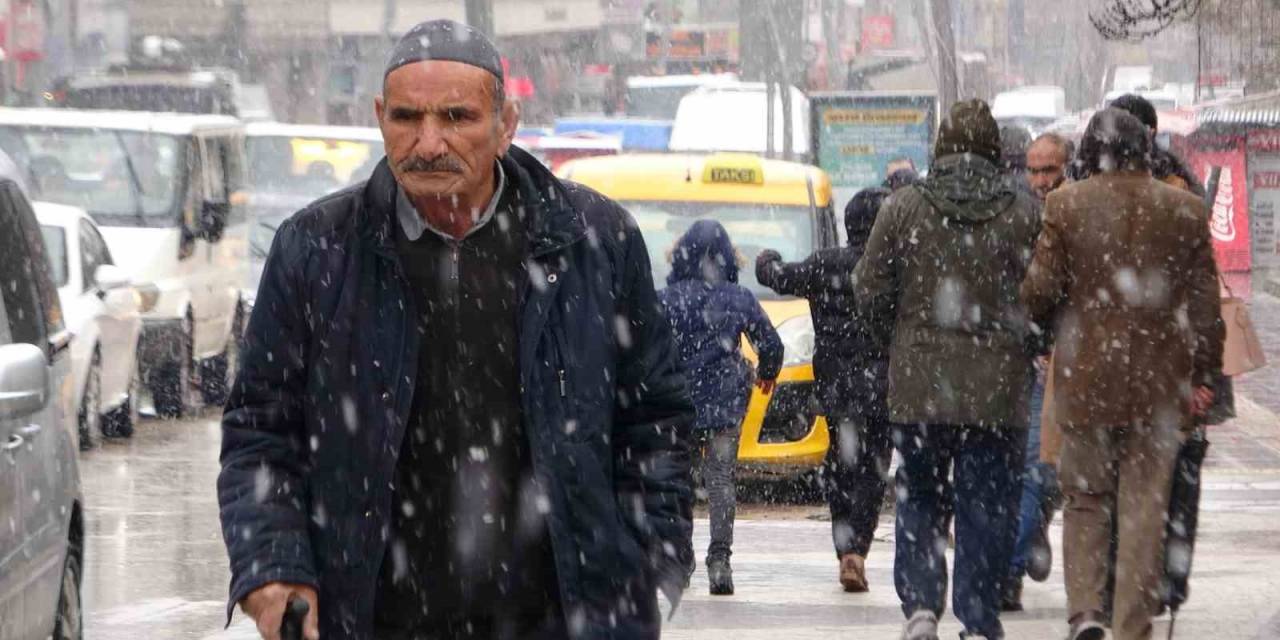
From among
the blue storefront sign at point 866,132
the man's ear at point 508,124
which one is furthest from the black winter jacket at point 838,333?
the blue storefront sign at point 866,132

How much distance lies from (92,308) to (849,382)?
19.3 feet

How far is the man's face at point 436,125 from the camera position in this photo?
3.79 m

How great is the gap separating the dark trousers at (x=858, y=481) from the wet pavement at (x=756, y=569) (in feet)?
0.77

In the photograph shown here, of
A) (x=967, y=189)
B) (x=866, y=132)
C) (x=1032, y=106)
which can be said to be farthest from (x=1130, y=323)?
(x=1032, y=106)

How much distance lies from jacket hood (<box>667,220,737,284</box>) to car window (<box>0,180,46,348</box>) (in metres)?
2.97

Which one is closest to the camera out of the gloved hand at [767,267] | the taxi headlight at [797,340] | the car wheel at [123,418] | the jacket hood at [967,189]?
the jacket hood at [967,189]

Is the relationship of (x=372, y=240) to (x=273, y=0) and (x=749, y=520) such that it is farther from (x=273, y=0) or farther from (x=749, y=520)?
(x=273, y=0)

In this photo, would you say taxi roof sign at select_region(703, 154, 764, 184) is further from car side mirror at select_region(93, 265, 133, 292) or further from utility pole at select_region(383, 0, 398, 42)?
utility pole at select_region(383, 0, 398, 42)

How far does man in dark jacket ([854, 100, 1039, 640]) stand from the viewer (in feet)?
24.6

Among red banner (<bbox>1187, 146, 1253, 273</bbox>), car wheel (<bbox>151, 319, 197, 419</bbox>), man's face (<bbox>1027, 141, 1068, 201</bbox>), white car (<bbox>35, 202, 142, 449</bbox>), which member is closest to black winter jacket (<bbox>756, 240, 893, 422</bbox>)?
man's face (<bbox>1027, 141, 1068, 201</bbox>)

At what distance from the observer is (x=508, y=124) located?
3.95m

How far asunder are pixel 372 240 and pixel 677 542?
0.68 meters

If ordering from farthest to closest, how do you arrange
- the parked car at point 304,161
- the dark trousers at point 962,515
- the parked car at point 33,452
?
the parked car at point 304,161 → the dark trousers at point 962,515 → the parked car at point 33,452

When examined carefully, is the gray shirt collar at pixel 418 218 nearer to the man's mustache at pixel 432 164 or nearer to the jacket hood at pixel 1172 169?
the man's mustache at pixel 432 164
